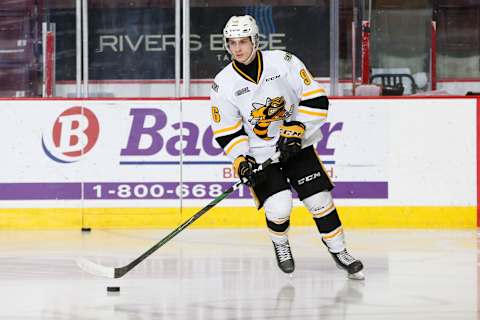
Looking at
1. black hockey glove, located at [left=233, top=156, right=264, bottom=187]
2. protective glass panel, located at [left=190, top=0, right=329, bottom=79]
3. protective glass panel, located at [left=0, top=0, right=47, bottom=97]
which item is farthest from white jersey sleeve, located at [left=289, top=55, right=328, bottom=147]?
protective glass panel, located at [left=0, top=0, right=47, bottom=97]

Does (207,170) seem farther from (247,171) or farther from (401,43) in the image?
(247,171)

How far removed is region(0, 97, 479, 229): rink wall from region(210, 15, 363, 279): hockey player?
2.07 m

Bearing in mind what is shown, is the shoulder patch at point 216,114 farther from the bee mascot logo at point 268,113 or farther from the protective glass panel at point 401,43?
the protective glass panel at point 401,43

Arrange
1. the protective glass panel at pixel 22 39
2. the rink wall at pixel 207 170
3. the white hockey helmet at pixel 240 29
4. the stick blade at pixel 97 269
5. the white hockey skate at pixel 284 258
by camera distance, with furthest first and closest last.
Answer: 1. the protective glass panel at pixel 22 39
2. the rink wall at pixel 207 170
3. the white hockey skate at pixel 284 258
4. the stick blade at pixel 97 269
5. the white hockey helmet at pixel 240 29

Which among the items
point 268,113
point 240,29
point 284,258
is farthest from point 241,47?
point 284,258

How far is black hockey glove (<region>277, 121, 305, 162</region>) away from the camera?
5.19 metres

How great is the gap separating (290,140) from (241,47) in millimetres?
443

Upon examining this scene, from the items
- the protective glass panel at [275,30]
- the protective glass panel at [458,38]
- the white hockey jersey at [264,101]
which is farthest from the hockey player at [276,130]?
the protective glass panel at [458,38]

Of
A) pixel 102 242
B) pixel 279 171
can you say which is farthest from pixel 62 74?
pixel 279 171

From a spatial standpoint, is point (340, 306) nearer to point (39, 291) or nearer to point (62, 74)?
point (39, 291)

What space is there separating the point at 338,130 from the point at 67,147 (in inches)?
65.0

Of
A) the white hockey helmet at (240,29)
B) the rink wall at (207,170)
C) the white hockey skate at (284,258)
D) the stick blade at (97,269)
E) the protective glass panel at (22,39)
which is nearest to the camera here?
the white hockey helmet at (240,29)

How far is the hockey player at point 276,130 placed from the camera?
527 cm

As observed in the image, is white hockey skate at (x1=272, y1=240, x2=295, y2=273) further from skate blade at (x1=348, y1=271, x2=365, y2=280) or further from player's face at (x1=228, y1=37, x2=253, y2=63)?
player's face at (x1=228, y1=37, x2=253, y2=63)
